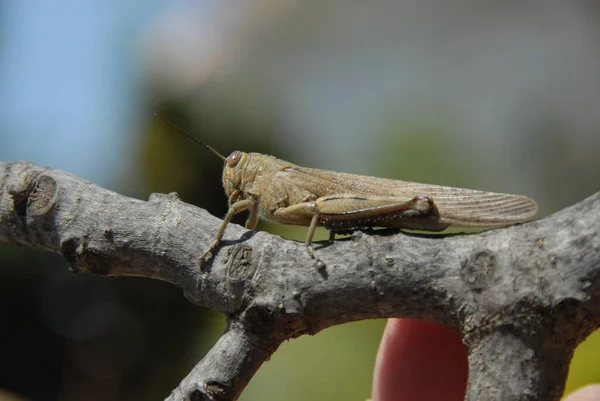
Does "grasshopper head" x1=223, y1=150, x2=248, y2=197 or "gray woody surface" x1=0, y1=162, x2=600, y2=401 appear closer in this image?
"gray woody surface" x1=0, y1=162, x2=600, y2=401

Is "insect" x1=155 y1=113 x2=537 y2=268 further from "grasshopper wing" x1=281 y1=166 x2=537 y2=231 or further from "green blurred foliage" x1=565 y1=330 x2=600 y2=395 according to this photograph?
"green blurred foliage" x1=565 y1=330 x2=600 y2=395

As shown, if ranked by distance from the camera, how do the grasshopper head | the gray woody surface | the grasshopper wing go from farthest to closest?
the grasshopper head < the grasshopper wing < the gray woody surface

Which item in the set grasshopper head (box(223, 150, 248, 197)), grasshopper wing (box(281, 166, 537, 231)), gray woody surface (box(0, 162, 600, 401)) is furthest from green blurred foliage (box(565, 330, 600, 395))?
grasshopper head (box(223, 150, 248, 197))

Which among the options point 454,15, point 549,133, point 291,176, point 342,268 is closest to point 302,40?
point 454,15

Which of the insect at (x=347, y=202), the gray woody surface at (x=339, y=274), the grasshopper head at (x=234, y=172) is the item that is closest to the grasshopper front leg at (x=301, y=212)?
the insect at (x=347, y=202)

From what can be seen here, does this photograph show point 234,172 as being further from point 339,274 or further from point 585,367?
point 585,367

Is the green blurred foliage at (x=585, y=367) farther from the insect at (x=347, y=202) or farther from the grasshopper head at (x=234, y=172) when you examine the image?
the grasshopper head at (x=234, y=172)

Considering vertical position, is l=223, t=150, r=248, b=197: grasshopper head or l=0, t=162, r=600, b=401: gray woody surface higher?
l=223, t=150, r=248, b=197: grasshopper head
